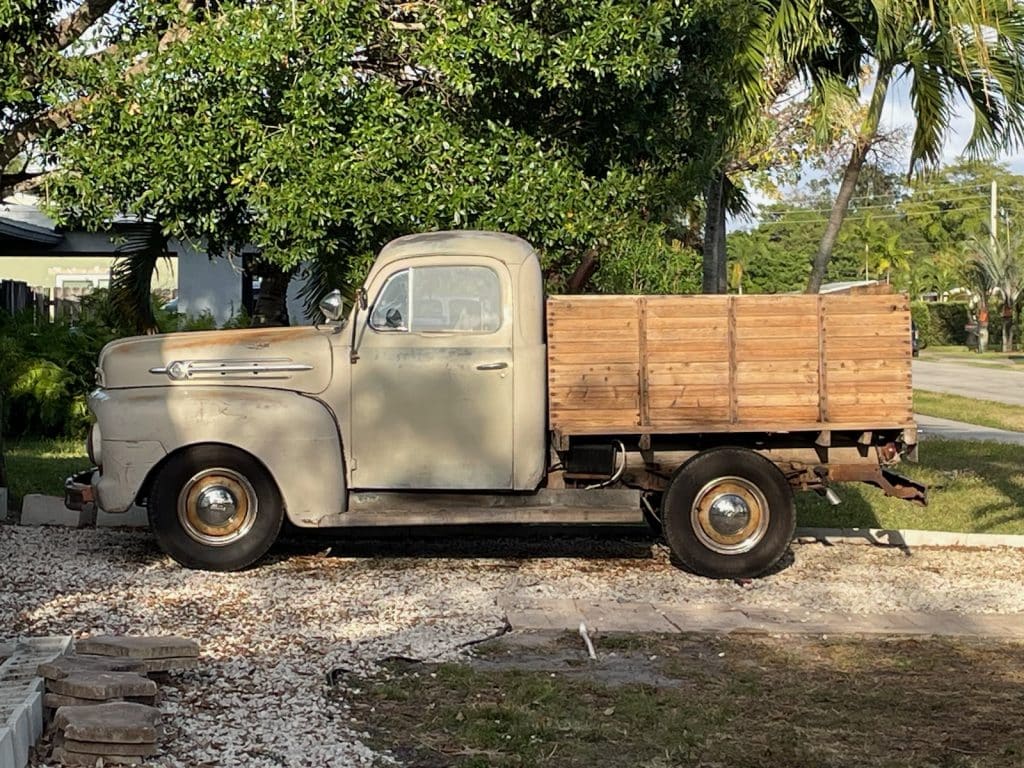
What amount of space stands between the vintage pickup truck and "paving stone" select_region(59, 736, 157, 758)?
419 cm

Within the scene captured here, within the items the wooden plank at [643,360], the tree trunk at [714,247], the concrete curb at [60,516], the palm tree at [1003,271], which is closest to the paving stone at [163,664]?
the wooden plank at [643,360]

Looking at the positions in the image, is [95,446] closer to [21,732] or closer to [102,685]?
[102,685]

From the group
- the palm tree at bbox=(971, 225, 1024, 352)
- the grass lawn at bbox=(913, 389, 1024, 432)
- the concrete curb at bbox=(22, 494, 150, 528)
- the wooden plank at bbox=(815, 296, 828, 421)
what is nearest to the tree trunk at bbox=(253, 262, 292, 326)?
the concrete curb at bbox=(22, 494, 150, 528)

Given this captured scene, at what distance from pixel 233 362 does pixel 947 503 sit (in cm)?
684

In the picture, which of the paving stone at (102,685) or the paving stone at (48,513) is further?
the paving stone at (48,513)

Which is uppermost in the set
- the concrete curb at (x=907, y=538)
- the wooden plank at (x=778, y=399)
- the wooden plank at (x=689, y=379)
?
the wooden plank at (x=689, y=379)

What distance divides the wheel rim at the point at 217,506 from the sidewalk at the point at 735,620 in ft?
6.45

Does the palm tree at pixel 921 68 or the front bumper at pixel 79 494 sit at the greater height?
the palm tree at pixel 921 68

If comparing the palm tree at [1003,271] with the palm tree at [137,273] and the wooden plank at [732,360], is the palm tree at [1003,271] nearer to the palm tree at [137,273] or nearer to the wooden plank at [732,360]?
the palm tree at [137,273]

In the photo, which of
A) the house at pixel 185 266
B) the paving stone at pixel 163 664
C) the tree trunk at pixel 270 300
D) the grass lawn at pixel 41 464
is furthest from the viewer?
the house at pixel 185 266

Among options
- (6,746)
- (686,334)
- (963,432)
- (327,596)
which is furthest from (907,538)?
(963,432)

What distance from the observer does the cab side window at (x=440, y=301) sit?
31.6 ft

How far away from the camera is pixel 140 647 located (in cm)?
623

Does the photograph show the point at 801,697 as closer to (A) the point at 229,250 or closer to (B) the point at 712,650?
(B) the point at 712,650
